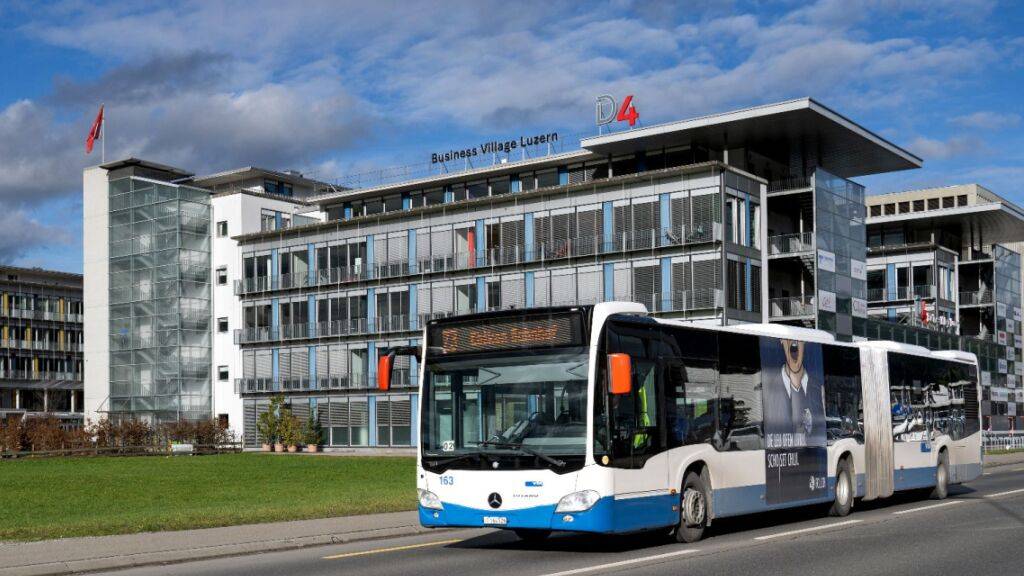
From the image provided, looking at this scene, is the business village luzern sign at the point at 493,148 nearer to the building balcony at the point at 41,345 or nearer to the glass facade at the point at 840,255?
the glass facade at the point at 840,255

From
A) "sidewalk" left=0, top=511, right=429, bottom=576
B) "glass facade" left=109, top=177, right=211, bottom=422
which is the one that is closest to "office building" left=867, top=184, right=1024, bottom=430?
"glass facade" left=109, top=177, right=211, bottom=422

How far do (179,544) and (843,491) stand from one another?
11214 mm

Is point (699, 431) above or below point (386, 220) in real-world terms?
below

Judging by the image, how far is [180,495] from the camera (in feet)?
102

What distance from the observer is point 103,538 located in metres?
17.6

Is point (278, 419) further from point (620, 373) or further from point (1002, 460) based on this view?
point (620, 373)

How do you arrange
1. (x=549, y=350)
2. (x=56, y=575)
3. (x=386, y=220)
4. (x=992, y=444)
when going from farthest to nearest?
1. (x=386, y=220)
2. (x=992, y=444)
3. (x=549, y=350)
4. (x=56, y=575)

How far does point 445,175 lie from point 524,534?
196 feet

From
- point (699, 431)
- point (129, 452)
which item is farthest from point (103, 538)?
point (129, 452)

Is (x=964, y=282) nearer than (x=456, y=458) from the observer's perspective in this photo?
No

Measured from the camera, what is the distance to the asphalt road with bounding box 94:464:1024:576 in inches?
538

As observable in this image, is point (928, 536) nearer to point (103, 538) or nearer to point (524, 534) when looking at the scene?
point (524, 534)

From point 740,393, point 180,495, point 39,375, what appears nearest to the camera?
point 740,393

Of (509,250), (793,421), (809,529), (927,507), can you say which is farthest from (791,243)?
(809,529)
